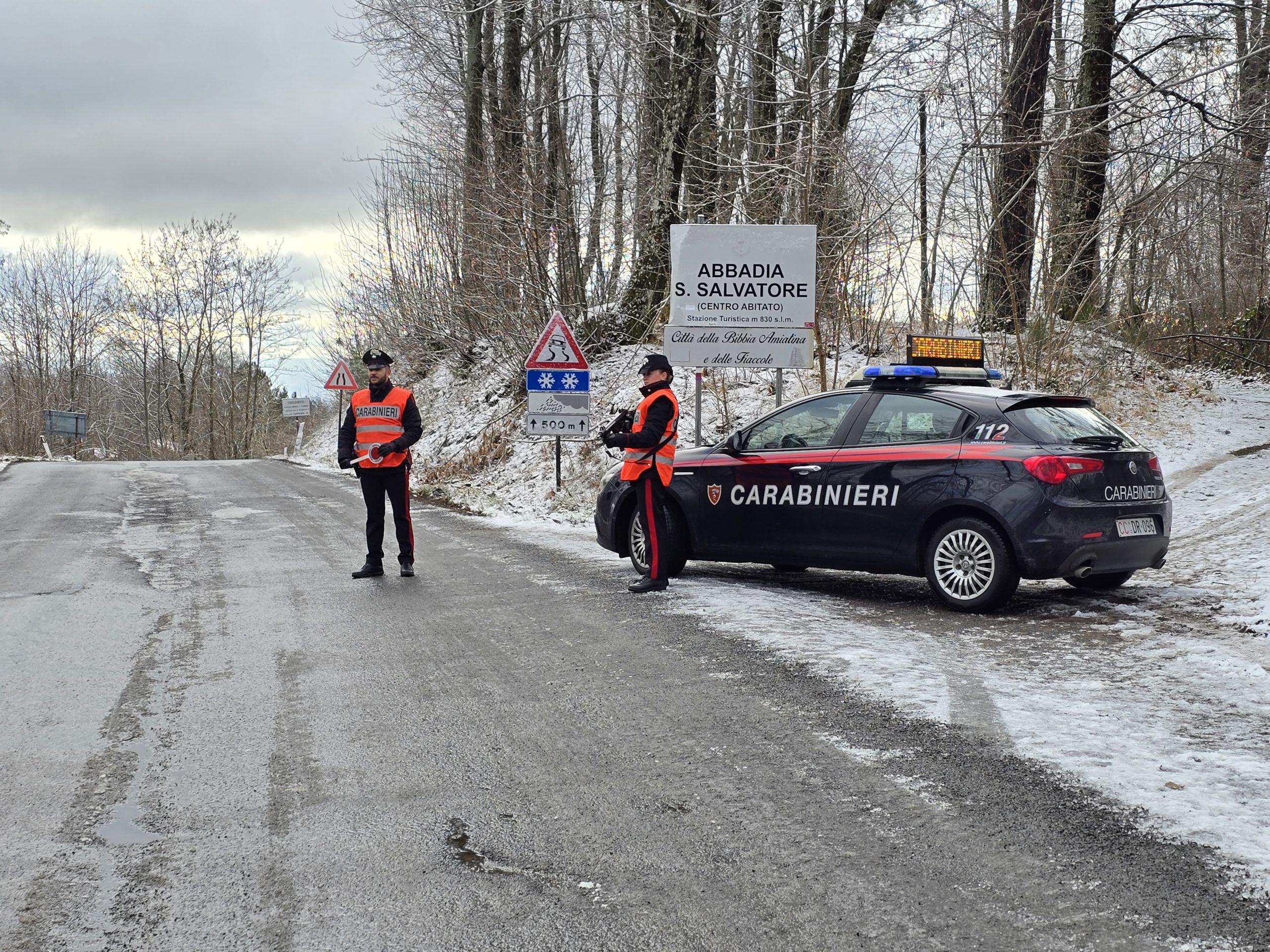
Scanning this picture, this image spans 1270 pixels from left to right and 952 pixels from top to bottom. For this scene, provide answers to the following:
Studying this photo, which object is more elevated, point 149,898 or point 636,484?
point 636,484

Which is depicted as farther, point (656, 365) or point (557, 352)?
point (557, 352)

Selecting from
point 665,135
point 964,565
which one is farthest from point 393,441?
point 665,135

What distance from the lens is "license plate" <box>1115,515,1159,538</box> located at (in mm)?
6805

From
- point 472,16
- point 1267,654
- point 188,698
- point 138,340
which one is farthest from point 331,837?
point 138,340

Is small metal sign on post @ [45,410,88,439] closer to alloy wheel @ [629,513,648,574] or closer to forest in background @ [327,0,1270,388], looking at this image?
forest in background @ [327,0,1270,388]

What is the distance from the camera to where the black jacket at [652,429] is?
26.1ft

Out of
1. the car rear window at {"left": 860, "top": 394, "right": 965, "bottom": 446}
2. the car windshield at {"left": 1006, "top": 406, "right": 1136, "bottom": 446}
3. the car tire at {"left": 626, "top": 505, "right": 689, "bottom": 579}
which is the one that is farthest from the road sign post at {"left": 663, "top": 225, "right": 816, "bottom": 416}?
the car windshield at {"left": 1006, "top": 406, "right": 1136, "bottom": 446}

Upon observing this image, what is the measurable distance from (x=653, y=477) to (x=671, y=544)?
0.72 meters

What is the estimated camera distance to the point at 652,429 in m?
7.95

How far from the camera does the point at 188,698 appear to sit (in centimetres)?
514

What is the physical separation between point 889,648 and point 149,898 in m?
4.06

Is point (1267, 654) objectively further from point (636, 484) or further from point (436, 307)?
point (436, 307)

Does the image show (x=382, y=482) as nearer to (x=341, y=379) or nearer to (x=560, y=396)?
(x=560, y=396)

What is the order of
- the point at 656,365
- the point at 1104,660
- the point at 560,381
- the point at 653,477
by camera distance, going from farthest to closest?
the point at 560,381, the point at 653,477, the point at 656,365, the point at 1104,660
